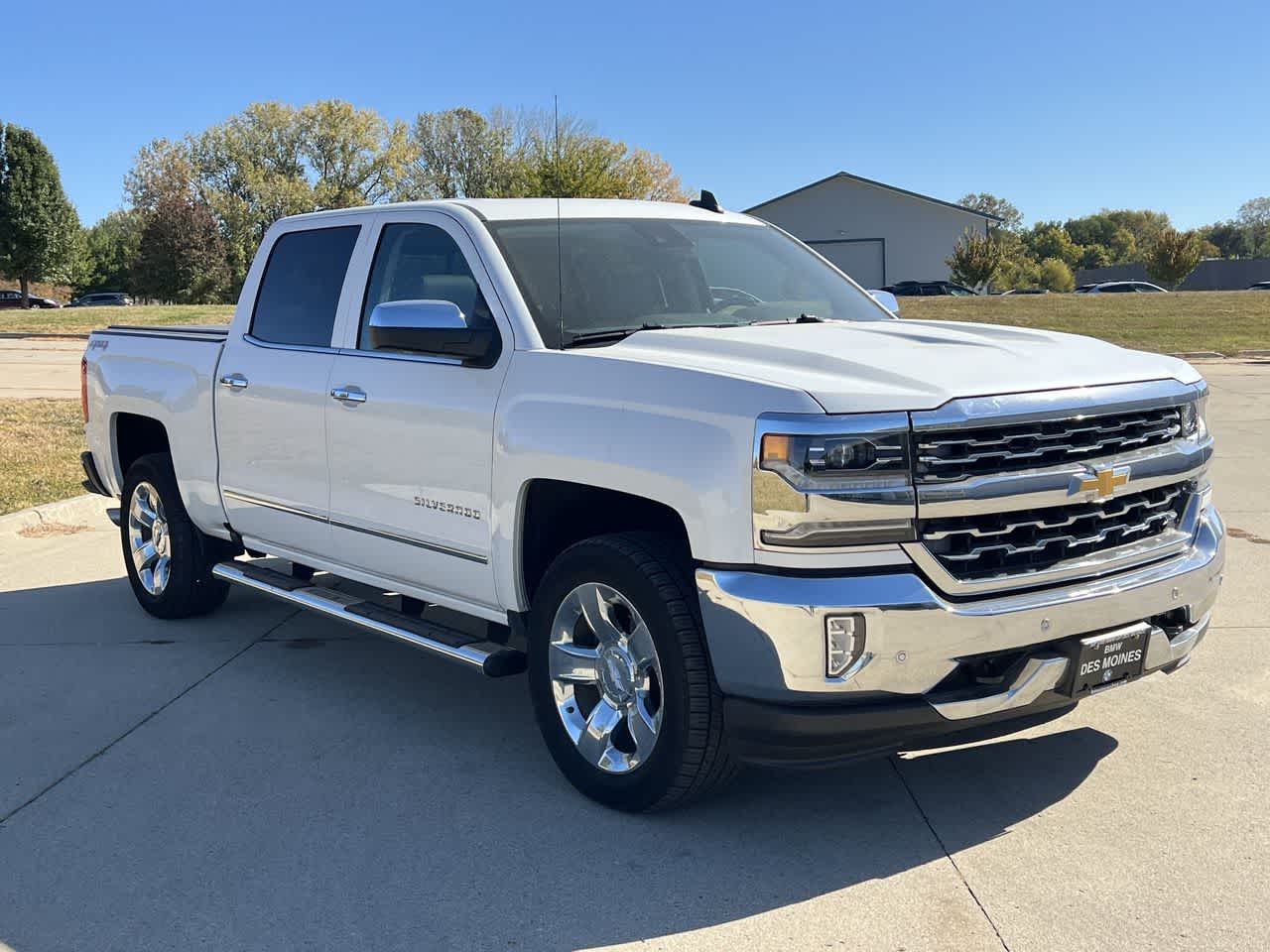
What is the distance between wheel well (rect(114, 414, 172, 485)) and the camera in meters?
7.00

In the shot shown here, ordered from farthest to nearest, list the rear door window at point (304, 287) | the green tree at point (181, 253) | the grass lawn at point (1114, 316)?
the green tree at point (181, 253), the grass lawn at point (1114, 316), the rear door window at point (304, 287)

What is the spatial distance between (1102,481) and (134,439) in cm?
541

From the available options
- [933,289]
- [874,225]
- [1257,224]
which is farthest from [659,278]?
[1257,224]

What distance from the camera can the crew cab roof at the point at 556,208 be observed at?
4945 mm

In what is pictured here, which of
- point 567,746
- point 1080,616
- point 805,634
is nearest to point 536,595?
point 567,746

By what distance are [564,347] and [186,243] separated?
58.9 metres

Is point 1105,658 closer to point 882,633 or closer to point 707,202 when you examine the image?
point 882,633

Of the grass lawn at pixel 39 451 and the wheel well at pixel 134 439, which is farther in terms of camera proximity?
the grass lawn at pixel 39 451

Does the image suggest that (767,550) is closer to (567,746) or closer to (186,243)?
(567,746)

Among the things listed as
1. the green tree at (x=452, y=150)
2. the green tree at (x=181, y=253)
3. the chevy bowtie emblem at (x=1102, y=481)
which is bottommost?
the chevy bowtie emblem at (x=1102, y=481)

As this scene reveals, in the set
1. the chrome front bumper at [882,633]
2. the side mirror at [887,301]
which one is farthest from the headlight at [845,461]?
the side mirror at [887,301]

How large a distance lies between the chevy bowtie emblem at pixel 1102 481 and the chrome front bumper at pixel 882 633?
0.28 meters

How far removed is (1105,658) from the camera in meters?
3.74

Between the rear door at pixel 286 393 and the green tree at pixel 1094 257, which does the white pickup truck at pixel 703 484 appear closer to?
the rear door at pixel 286 393
